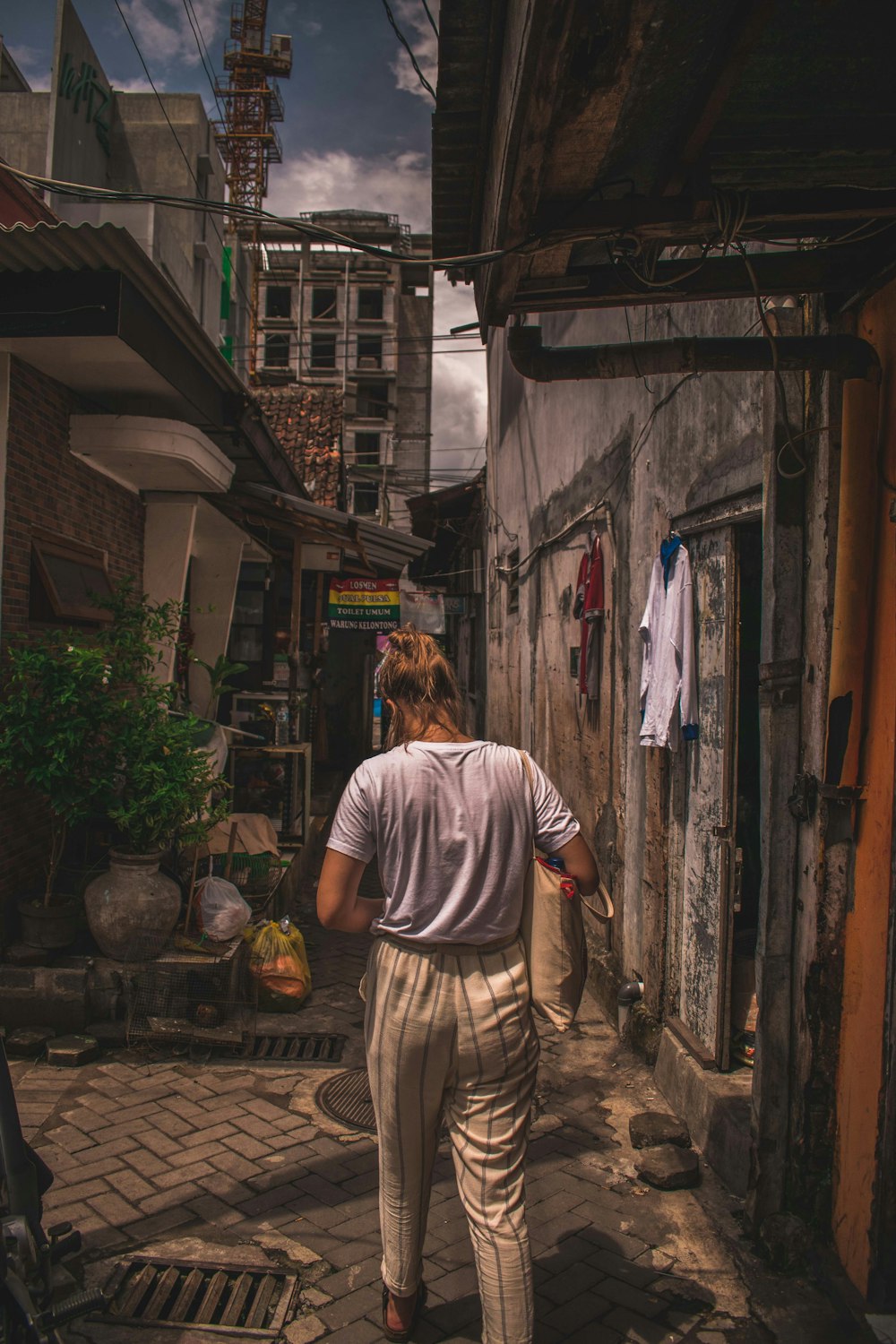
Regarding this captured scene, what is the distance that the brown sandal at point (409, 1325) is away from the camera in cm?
277

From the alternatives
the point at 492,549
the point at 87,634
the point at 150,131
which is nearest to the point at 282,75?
the point at 150,131

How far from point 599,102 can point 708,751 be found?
9.38 ft

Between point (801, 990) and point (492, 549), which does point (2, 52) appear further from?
point (801, 990)

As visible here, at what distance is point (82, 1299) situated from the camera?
2.20m

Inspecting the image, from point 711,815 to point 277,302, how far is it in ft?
173

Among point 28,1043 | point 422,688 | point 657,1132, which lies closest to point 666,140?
point 422,688

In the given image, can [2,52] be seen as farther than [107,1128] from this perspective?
Yes

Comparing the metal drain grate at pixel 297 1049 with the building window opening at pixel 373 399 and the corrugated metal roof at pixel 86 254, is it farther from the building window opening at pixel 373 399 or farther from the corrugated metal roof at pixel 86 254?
the building window opening at pixel 373 399

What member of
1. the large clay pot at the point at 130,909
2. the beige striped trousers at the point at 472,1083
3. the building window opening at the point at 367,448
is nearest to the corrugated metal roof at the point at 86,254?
the large clay pot at the point at 130,909

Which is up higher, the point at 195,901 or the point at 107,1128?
the point at 195,901

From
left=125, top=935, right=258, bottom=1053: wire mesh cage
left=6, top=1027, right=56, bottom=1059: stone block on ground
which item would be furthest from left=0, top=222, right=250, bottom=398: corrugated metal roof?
left=6, top=1027, right=56, bottom=1059: stone block on ground

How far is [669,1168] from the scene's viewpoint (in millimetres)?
3789

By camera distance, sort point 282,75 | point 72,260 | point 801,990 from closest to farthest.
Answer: point 801,990, point 72,260, point 282,75

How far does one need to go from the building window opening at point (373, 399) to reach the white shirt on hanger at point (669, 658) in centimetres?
4508
